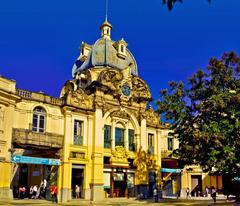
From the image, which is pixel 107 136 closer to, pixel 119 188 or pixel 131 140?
pixel 131 140

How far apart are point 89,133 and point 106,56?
32.7ft

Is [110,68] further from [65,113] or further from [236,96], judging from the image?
[236,96]

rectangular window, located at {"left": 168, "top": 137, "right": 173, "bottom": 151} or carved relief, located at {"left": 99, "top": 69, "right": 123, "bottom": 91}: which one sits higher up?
carved relief, located at {"left": 99, "top": 69, "right": 123, "bottom": 91}

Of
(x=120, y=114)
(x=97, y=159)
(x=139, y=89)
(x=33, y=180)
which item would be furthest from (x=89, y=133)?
(x=139, y=89)

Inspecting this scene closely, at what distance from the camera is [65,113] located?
108ft

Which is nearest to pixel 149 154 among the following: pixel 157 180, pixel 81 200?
pixel 157 180

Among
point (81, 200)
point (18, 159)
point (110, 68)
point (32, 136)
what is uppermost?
point (110, 68)

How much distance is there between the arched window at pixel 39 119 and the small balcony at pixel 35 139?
27.8 inches

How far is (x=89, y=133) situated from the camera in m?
34.4

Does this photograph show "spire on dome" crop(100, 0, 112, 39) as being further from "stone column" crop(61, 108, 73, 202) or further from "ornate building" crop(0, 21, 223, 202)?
"stone column" crop(61, 108, 73, 202)

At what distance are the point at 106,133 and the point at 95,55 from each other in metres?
9.63

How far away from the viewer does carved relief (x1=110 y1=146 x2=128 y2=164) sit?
116 ft

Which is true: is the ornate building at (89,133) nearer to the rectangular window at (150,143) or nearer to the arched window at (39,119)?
the arched window at (39,119)

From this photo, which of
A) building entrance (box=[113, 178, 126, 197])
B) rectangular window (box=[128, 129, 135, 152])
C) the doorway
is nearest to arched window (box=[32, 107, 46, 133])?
building entrance (box=[113, 178, 126, 197])
